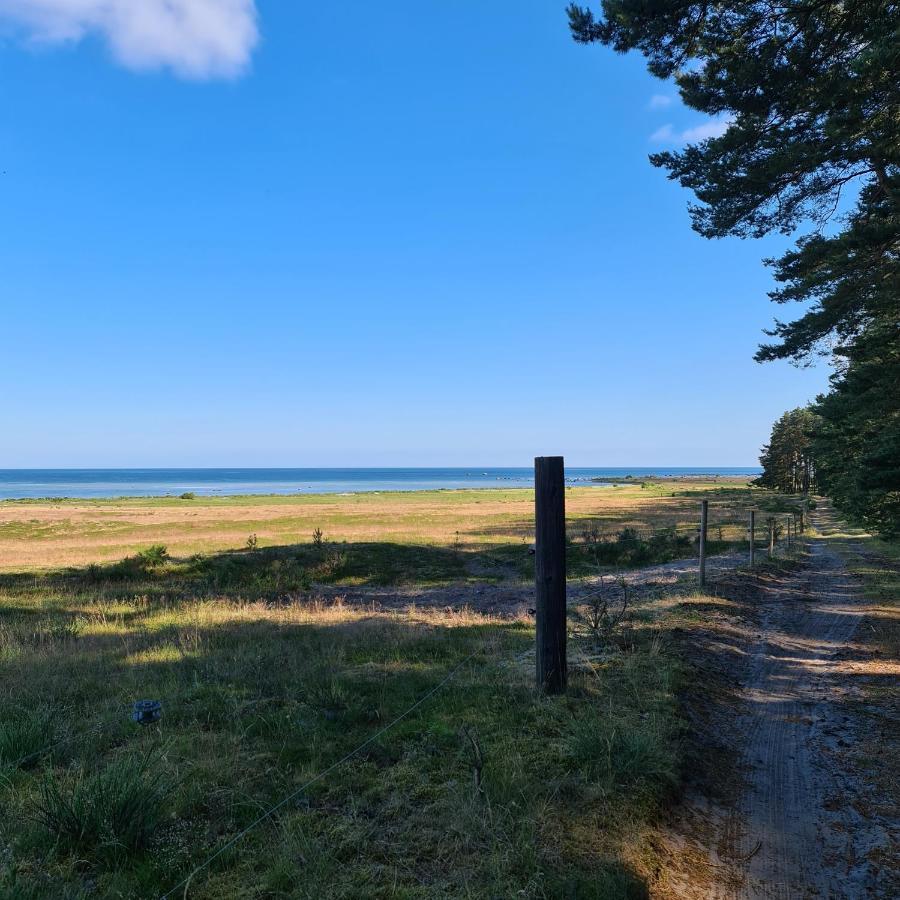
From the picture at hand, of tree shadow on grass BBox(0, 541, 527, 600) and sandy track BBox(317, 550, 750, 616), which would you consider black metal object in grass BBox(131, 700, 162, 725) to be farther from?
tree shadow on grass BBox(0, 541, 527, 600)

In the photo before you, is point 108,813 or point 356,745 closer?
point 108,813

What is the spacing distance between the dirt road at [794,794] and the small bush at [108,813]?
10.6 ft

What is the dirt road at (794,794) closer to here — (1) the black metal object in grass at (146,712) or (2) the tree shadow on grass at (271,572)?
(1) the black metal object in grass at (146,712)

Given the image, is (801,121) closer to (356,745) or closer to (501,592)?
(356,745)

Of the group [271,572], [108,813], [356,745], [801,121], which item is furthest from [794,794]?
[271,572]

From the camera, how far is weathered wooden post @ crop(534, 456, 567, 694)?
5949 millimetres

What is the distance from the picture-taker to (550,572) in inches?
234

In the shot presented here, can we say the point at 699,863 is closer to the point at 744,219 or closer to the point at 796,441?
the point at 744,219

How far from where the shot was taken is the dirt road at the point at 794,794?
3.65 m

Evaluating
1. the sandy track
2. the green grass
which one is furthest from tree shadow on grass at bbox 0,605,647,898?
the sandy track

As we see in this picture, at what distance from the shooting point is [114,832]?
3.51 metres

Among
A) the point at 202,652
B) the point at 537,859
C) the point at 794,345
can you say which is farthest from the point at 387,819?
the point at 794,345

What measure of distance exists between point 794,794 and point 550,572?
266cm

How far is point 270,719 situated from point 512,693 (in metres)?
2.48
